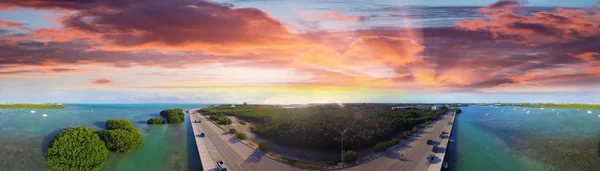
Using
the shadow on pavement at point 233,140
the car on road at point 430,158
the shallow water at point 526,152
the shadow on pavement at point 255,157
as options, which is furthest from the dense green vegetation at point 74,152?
the shallow water at point 526,152

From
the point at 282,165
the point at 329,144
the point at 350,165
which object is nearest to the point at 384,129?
the point at 329,144

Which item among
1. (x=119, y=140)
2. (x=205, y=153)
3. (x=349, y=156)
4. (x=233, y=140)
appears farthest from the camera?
(x=233, y=140)

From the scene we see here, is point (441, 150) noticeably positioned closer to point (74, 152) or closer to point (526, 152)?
point (526, 152)

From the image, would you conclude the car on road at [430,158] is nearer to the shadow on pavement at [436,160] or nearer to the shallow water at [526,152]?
the shadow on pavement at [436,160]

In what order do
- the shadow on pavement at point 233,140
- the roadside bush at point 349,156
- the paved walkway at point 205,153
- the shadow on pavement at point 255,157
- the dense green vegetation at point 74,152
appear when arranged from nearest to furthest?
the roadside bush at point 349,156, the paved walkway at point 205,153, the dense green vegetation at point 74,152, the shadow on pavement at point 255,157, the shadow on pavement at point 233,140

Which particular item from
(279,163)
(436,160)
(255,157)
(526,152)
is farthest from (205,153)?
(526,152)

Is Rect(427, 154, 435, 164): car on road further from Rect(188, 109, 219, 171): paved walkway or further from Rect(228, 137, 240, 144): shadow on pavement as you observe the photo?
Rect(228, 137, 240, 144): shadow on pavement

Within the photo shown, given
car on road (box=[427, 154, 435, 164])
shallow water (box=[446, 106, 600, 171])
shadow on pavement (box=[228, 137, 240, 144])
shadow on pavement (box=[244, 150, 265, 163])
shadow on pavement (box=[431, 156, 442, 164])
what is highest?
shadow on pavement (box=[228, 137, 240, 144])

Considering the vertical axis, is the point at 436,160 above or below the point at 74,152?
below

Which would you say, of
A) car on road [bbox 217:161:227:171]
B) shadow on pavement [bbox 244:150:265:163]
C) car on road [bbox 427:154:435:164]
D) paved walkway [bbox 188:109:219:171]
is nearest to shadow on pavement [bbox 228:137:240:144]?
paved walkway [bbox 188:109:219:171]
